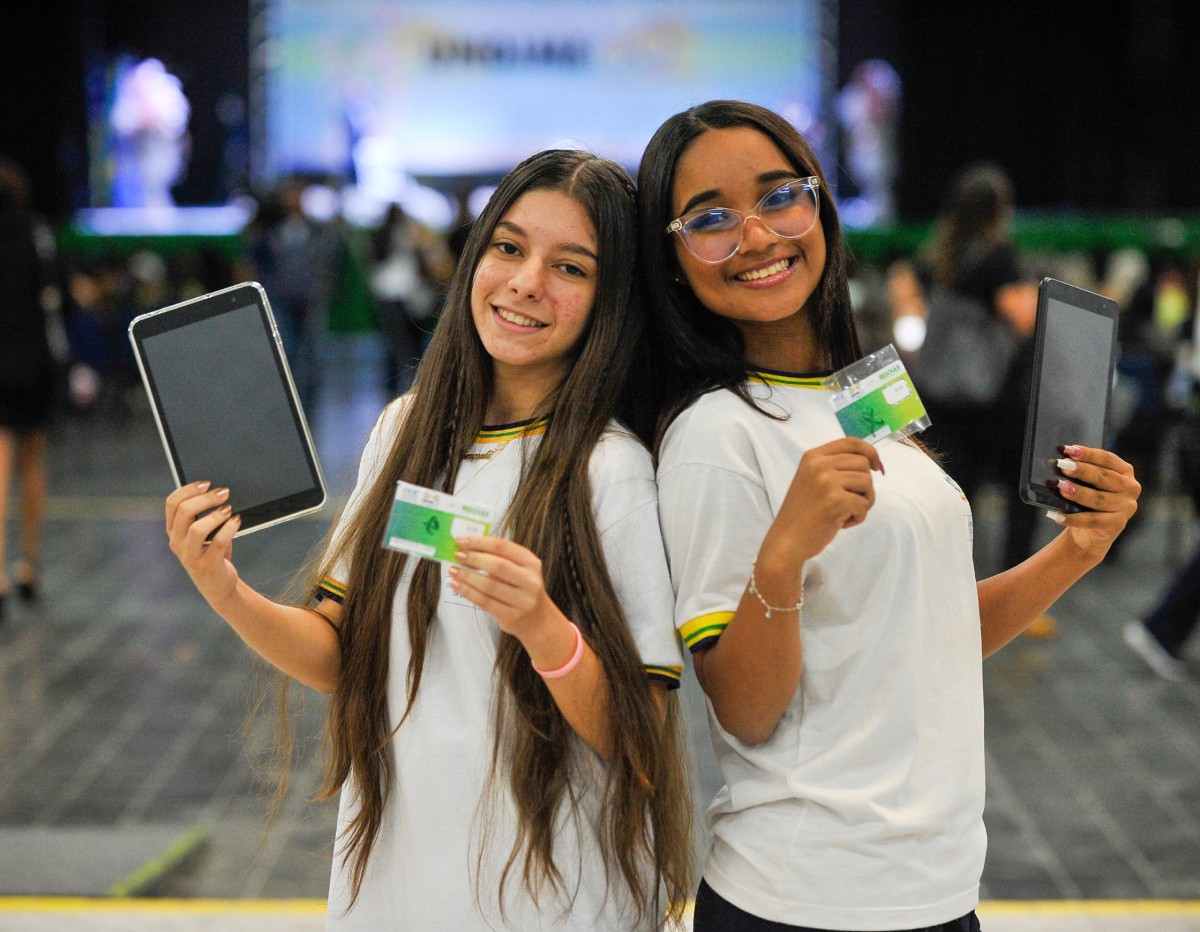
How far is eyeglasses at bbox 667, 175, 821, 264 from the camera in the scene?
5.14 ft

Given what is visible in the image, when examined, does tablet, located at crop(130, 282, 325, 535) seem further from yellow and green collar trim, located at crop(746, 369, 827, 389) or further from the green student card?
yellow and green collar trim, located at crop(746, 369, 827, 389)

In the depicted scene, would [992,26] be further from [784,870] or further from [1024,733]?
[784,870]

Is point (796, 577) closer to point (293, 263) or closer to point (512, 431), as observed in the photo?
point (512, 431)

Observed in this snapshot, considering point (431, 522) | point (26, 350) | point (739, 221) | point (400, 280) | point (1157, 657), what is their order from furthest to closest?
1. point (400, 280)
2. point (26, 350)
3. point (1157, 657)
4. point (739, 221)
5. point (431, 522)

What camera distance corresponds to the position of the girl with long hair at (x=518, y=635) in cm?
150

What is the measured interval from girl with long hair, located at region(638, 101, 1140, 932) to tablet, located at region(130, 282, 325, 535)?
0.45m

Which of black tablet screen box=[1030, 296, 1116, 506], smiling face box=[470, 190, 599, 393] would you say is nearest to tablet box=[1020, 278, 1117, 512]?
black tablet screen box=[1030, 296, 1116, 506]

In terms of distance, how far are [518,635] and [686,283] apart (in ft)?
1.71

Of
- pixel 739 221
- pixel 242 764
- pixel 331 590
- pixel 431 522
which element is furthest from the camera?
pixel 242 764

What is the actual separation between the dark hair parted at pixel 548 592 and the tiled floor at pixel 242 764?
25 centimetres

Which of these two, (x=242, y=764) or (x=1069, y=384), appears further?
(x=242, y=764)

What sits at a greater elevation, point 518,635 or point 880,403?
point 880,403

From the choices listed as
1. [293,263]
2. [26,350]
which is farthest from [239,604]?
[293,263]

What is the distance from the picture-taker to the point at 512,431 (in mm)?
1639
